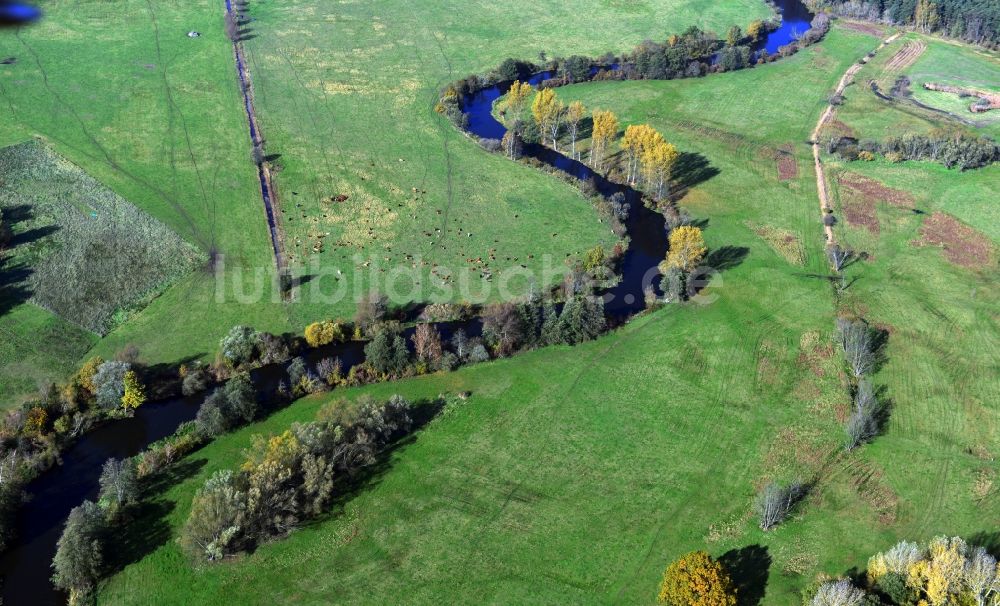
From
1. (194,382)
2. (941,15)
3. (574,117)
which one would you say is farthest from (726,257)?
(941,15)

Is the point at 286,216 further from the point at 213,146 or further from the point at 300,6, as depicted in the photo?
the point at 300,6

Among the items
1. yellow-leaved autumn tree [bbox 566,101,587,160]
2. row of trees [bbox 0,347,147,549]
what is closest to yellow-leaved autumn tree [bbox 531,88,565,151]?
yellow-leaved autumn tree [bbox 566,101,587,160]

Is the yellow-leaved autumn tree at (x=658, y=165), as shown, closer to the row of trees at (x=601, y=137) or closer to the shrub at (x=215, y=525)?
the row of trees at (x=601, y=137)

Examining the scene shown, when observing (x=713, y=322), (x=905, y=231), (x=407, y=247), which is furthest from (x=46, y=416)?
(x=905, y=231)

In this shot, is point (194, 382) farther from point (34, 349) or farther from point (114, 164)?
point (114, 164)

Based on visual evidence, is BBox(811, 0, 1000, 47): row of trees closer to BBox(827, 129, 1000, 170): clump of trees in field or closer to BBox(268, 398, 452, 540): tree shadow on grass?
BBox(827, 129, 1000, 170): clump of trees in field

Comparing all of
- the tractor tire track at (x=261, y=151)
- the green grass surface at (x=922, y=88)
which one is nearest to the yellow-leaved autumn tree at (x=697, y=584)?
the tractor tire track at (x=261, y=151)

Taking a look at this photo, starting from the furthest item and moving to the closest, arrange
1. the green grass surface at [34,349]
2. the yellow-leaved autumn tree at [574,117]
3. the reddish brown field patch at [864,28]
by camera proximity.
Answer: the reddish brown field patch at [864,28], the yellow-leaved autumn tree at [574,117], the green grass surface at [34,349]
